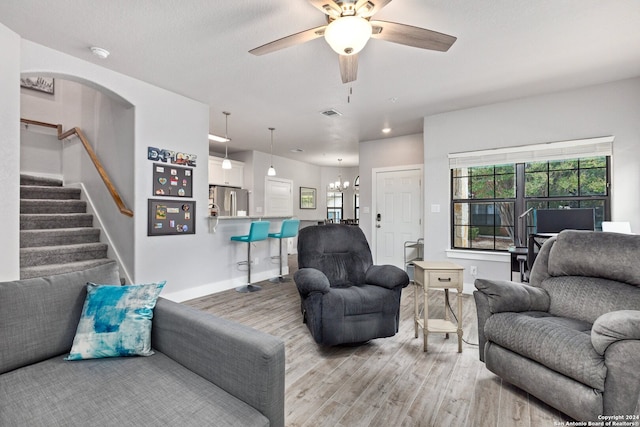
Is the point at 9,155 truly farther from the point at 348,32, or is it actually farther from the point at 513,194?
the point at 513,194

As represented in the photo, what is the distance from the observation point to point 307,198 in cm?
881

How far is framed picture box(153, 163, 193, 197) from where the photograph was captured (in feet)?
11.8

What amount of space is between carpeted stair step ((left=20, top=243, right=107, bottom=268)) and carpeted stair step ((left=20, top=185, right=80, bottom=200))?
1094 millimetres

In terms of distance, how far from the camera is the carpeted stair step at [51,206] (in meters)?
3.66

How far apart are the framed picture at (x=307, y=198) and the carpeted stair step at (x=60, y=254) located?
5409mm

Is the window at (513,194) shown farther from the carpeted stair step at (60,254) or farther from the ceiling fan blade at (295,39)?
the carpeted stair step at (60,254)

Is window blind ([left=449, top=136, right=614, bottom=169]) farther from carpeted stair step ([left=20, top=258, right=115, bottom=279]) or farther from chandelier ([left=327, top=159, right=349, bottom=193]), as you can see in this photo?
chandelier ([left=327, top=159, right=349, bottom=193])

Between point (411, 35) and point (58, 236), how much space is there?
4216 mm

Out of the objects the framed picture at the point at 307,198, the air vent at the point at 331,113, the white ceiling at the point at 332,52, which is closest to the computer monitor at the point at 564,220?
the white ceiling at the point at 332,52

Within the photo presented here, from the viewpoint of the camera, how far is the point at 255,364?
1.13 m

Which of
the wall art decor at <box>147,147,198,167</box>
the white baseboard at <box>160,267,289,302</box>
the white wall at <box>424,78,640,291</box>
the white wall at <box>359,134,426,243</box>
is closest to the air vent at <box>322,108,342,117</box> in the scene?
the white wall at <box>424,78,640,291</box>

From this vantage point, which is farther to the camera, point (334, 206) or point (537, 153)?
point (334, 206)

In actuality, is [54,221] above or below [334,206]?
below

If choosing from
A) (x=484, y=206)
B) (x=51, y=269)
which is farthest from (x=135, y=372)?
(x=484, y=206)
